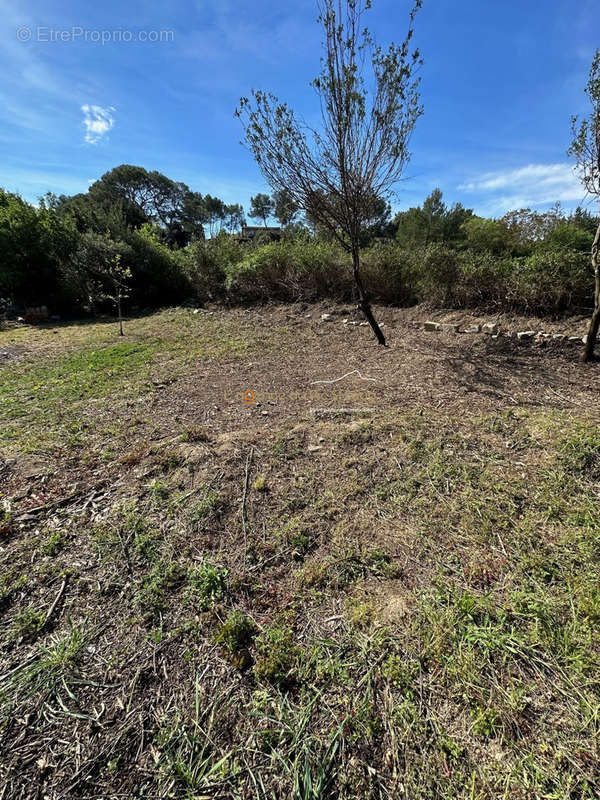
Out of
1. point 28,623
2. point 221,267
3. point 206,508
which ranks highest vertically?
point 221,267

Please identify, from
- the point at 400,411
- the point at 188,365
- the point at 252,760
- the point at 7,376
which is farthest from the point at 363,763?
the point at 7,376

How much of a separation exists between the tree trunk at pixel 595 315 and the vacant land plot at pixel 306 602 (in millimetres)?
909

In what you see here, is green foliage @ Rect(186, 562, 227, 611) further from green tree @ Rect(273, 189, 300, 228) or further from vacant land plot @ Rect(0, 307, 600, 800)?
green tree @ Rect(273, 189, 300, 228)

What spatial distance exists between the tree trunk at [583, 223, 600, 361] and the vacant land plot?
2.98 feet

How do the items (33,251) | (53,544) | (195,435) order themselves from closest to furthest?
1. (53,544)
2. (195,435)
3. (33,251)

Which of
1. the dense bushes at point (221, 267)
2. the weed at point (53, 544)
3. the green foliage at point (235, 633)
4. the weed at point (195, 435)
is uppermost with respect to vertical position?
the dense bushes at point (221, 267)

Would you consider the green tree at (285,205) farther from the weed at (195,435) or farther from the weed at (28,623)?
the weed at (28,623)

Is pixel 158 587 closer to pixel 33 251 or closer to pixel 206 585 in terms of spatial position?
pixel 206 585

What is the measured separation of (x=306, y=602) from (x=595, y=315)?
4.65m

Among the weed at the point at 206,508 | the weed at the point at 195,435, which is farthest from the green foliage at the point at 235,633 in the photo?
the weed at the point at 195,435

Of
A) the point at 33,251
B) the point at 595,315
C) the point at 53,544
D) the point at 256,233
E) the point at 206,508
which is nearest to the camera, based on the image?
the point at 53,544

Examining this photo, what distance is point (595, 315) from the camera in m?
3.72

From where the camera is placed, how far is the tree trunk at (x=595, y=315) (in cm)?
368

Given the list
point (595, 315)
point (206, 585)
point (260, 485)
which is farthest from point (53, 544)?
point (595, 315)
